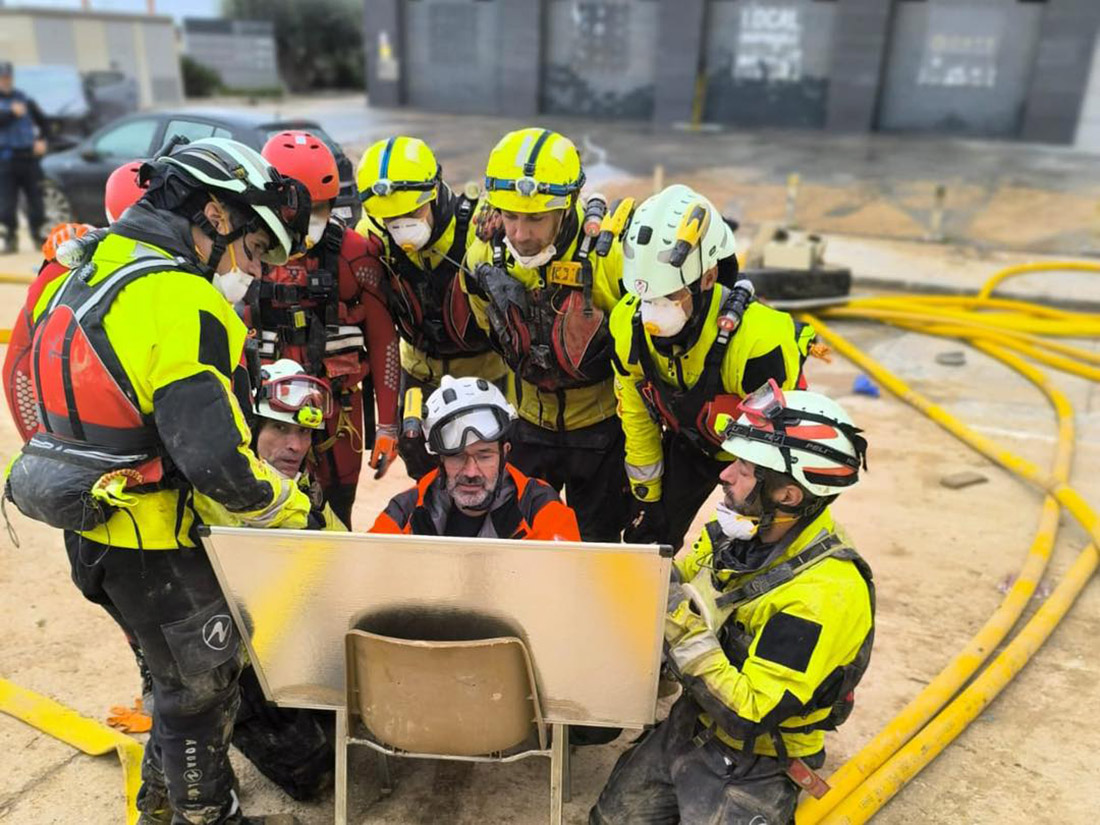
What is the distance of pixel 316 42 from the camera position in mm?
37750

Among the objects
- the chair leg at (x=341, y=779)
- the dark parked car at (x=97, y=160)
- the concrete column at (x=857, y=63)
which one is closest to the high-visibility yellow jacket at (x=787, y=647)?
the chair leg at (x=341, y=779)

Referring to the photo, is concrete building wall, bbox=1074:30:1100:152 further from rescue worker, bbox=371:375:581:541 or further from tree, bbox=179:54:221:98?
tree, bbox=179:54:221:98

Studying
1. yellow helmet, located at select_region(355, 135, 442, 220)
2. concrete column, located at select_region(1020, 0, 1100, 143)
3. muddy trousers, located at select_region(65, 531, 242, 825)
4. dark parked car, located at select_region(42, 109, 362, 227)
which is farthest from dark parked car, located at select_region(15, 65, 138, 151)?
concrete column, located at select_region(1020, 0, 1100, 143)

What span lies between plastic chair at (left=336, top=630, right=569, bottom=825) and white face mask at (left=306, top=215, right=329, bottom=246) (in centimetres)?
192

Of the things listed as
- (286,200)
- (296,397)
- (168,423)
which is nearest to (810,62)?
(296,397)

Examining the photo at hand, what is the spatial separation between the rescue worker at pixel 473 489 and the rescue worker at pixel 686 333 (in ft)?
1.93

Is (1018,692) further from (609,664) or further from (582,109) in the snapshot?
(582,109)

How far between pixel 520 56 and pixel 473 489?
22.3m

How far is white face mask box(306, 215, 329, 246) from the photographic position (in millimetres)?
3801

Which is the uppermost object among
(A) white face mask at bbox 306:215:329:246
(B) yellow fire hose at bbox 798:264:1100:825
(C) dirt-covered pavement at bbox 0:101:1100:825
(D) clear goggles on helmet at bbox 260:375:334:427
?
(A) white face mask at bbox 306:215:329:246

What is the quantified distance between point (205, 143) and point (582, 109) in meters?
22.4

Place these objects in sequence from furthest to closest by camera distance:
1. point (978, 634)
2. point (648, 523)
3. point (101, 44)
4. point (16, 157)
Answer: point (101, 44) < point (16, 157) < point (978, 634) < point (648, 523)

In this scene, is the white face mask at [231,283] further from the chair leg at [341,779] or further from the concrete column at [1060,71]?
the concrete column at [1060,71]

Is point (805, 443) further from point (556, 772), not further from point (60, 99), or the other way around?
point (60, 99)
